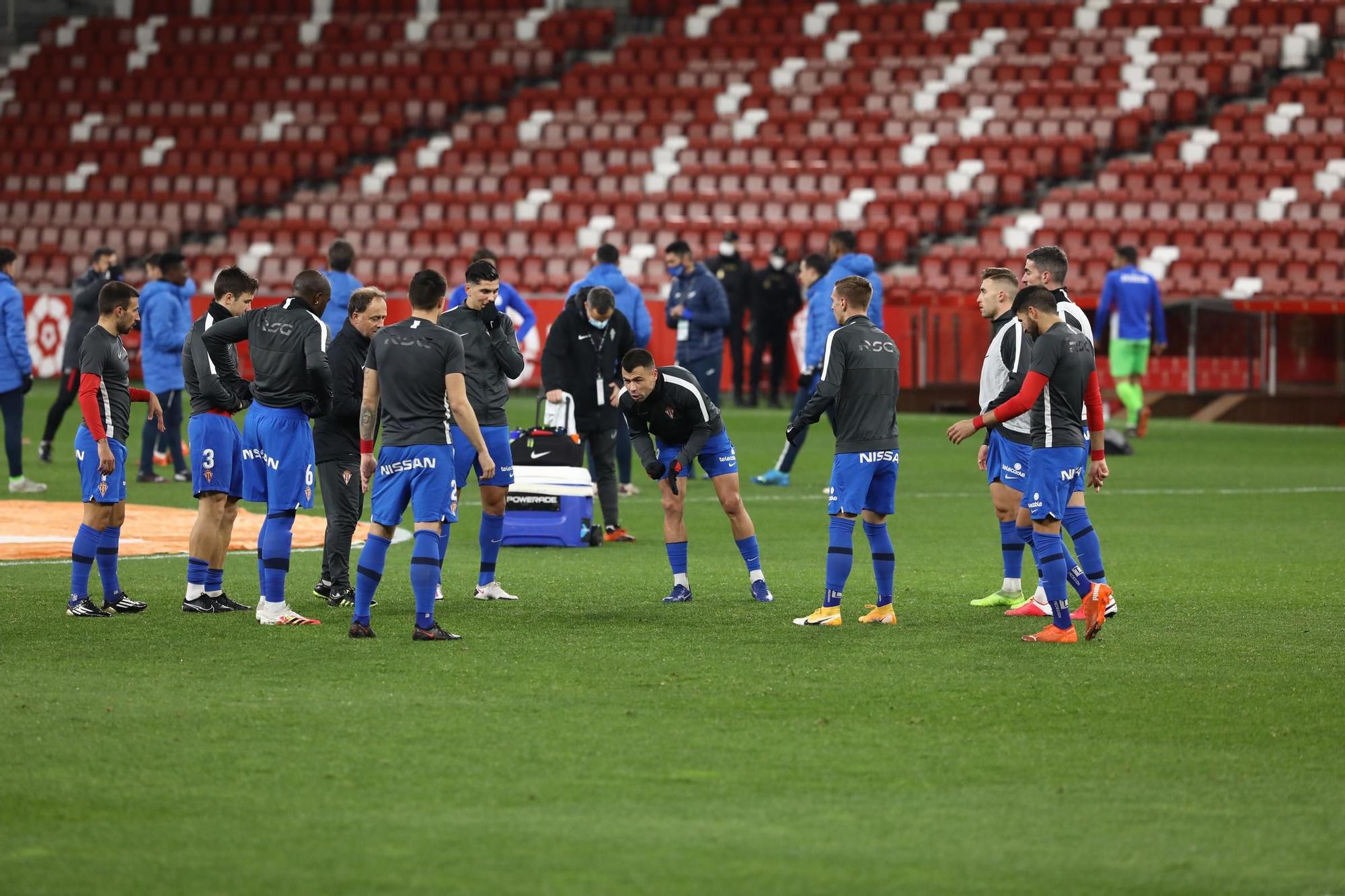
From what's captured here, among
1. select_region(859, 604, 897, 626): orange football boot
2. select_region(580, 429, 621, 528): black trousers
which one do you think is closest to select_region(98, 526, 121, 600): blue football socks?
select_region(859, 604, 897, 626): orange football boot

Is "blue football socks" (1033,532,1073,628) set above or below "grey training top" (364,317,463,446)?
below

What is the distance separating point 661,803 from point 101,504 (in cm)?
509

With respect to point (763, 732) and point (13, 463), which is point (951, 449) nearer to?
point (13, 463)

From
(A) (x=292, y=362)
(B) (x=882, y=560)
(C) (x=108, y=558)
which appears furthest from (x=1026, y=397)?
(C) (x=108, y=558)

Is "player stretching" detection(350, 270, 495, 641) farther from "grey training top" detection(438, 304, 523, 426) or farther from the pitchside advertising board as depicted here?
the pitchside advertising board

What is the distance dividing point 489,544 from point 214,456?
64.8 inches

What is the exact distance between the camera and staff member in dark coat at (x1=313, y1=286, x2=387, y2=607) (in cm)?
1057

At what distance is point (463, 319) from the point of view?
11141 millimetres

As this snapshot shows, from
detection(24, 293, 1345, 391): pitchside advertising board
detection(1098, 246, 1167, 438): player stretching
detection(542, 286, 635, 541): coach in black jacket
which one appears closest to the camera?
detection(542, 286, 635, 541): coach in black jacket

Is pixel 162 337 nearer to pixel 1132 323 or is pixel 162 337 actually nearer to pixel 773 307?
pixel 773 307

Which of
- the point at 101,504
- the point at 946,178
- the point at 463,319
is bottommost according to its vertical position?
the point at 101,504

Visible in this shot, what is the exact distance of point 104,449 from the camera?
9.82 meters

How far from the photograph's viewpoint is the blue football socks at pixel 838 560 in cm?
965

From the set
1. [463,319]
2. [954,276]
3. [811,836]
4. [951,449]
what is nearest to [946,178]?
[954,276]
